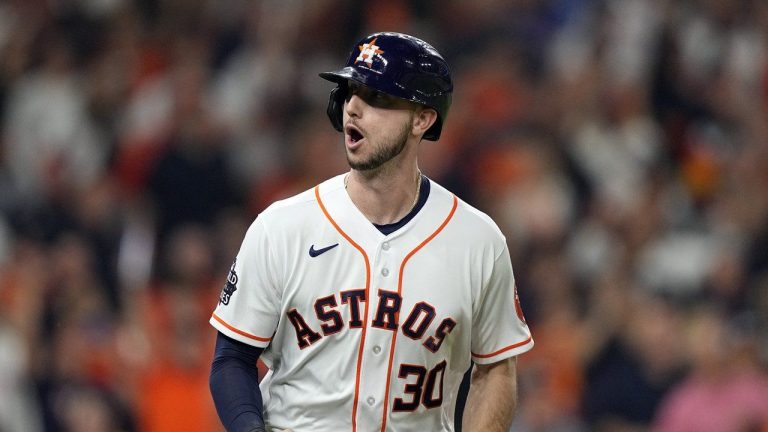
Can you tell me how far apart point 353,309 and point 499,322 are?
0.44 m

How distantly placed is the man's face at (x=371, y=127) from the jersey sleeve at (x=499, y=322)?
→ 1.45ft

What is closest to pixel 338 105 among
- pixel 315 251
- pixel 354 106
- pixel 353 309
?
pixel 354 106

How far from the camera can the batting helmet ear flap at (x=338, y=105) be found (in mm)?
3410

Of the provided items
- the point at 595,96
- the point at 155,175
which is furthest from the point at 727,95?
the point at 155,175

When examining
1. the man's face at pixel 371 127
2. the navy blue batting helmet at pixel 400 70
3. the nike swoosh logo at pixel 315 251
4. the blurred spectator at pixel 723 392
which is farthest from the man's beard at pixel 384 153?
the blurred spectator at pixel 723 392

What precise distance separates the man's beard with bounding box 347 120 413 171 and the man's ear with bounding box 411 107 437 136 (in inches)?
1.5

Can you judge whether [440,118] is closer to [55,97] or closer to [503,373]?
[503,373]

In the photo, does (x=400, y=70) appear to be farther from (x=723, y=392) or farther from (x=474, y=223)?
(x=723, y=392)

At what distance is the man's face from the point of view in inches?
129

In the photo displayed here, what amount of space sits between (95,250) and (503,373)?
4.42 meters

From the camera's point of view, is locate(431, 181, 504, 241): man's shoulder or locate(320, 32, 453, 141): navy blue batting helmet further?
locate(431, 181, 504, 241): man's shoulder

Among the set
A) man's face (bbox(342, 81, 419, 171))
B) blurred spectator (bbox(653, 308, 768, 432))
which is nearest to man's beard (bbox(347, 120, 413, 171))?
man's face (bbox(342, 81, 419, 171))

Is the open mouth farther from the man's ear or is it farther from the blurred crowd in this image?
the blurred crowd

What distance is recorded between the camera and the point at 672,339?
6.45 meters
